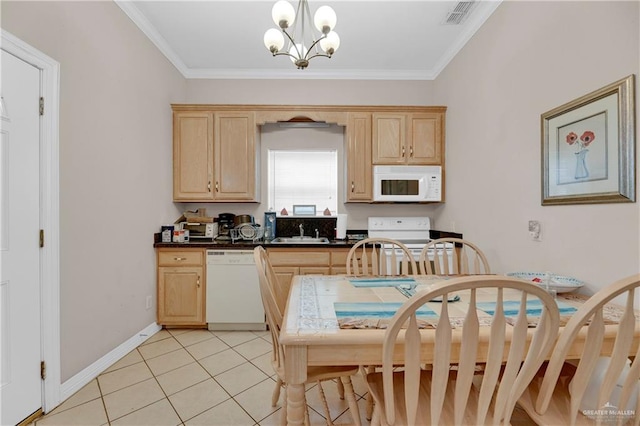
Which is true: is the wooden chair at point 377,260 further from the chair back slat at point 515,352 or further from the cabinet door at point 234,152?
the cabinet door at point 234,152

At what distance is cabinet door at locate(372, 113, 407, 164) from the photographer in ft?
10.8

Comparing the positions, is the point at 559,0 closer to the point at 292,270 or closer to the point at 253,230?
the point at 292,270

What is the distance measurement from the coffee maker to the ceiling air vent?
2906 mm

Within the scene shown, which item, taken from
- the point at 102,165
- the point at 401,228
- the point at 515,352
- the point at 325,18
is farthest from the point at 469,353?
the point at 401,228

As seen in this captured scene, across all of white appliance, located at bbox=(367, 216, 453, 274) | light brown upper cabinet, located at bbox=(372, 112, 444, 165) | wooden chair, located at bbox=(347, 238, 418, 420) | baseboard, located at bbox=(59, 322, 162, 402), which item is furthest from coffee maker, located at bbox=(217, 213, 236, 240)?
light brown upper cabinet, located at bbox=(372, 112, 444, 165)

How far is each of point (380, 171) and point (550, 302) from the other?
2.53m

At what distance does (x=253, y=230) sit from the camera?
10.8 feet

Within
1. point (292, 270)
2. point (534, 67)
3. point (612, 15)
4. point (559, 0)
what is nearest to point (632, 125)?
point (612, 15)

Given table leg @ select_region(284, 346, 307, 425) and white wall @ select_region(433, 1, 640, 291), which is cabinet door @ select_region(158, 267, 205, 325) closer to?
table leg @ select_region(284, 346, 307, 425)

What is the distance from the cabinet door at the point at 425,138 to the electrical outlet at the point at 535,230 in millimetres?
1493

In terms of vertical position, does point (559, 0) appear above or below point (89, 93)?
above

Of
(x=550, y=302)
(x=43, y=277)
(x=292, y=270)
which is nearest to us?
(x=550, y=302)

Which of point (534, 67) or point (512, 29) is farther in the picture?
point (512, 29)

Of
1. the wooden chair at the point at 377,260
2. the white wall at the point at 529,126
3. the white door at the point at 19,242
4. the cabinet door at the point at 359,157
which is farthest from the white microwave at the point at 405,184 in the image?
the white door at the point at 19,242
